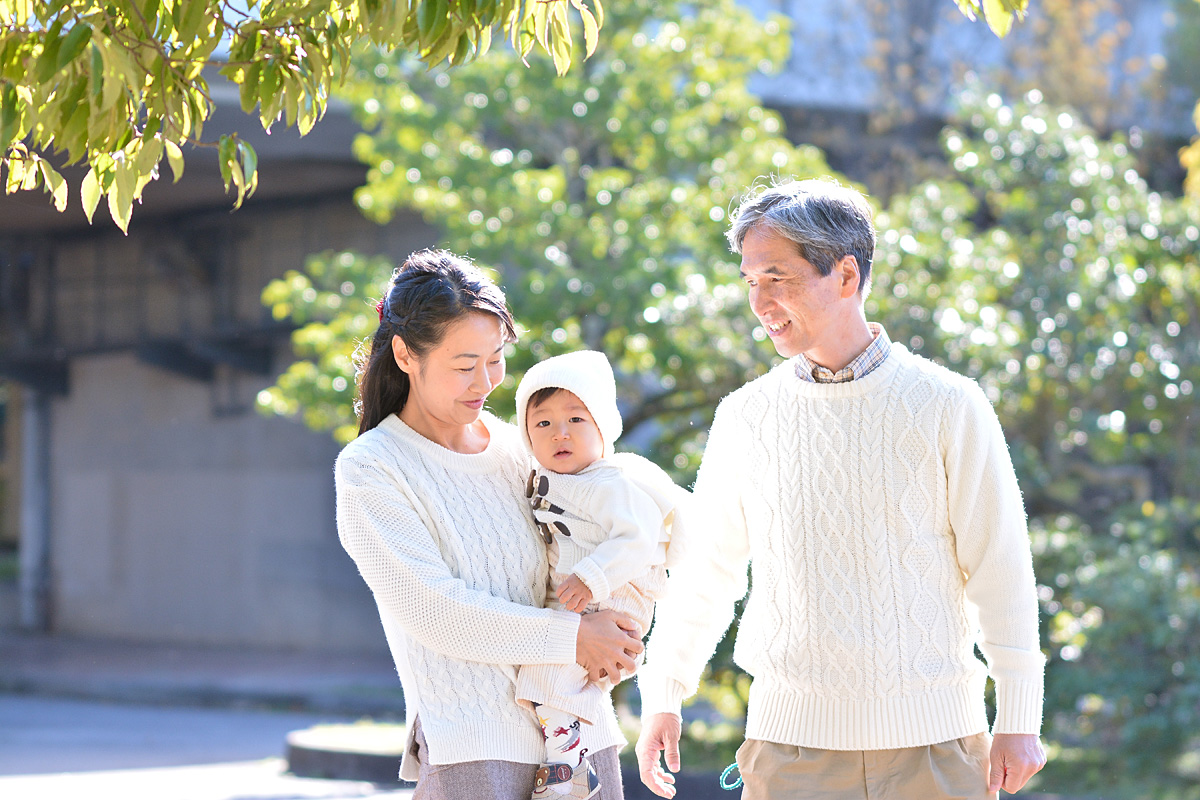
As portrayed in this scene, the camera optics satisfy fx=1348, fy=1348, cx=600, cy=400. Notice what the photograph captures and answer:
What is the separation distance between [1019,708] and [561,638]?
84 cm

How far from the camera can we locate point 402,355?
8.12 feet

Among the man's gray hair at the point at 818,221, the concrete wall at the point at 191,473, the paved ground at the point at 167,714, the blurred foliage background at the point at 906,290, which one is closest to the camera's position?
the man's gray hair at the point at 818,221

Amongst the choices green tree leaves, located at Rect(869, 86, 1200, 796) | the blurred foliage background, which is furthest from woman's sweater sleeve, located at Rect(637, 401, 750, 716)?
green tree leaves, located at Rect(869, 86, 1200, 796)

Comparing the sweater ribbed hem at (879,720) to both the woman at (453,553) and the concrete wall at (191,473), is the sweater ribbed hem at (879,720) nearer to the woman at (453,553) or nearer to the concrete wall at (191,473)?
the woman at (453,553)

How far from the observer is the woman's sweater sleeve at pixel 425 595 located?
2299 millimetres

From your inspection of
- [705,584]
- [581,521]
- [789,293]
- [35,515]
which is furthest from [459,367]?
[35,515]

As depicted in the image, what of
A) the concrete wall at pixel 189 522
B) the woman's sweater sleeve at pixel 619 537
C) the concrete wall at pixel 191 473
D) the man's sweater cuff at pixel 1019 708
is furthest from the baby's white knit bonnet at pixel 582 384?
the concrete wall at pixel 189 522

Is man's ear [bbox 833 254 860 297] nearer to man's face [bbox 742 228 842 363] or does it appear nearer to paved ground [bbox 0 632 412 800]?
Answer: man's face [bbox 742 228 842 363]

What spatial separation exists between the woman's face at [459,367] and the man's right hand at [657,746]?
753 millimetres

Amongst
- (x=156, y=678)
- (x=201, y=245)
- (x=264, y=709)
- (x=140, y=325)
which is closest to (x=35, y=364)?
(x=140, y=325)

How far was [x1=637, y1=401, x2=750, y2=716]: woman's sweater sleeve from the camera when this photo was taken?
2.77 metres

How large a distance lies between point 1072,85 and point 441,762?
494 inches

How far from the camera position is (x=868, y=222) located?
2.64 meters

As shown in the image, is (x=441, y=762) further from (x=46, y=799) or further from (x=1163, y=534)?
(x=46, y=799)
